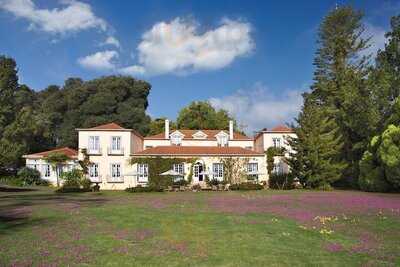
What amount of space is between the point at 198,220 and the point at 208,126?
6310 centimetres

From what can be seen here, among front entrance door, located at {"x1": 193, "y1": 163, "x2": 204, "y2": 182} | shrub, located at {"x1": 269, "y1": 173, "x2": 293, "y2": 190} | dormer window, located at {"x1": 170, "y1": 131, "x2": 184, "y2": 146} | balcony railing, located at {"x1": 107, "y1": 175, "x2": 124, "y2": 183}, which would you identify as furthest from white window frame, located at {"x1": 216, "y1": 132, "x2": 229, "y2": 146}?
balcony railing, located at {"x1": 107, "y1": 175, "x2": 124, "y2": 183}

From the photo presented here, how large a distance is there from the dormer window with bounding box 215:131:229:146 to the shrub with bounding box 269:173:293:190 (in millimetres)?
10716

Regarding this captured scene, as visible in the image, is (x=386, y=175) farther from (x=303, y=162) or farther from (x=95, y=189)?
(x=95, y=189)

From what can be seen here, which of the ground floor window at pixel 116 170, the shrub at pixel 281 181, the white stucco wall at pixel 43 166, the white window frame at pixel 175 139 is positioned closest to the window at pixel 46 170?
the white stucco wall at pixel 43 166

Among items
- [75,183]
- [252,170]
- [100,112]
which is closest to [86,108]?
[100,112]

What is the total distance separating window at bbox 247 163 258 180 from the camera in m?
53.0

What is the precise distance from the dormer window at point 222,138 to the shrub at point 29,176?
77.5 feet

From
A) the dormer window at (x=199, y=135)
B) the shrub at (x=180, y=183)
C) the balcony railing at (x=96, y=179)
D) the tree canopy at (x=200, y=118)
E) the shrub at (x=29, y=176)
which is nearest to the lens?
the shrub at (x=180, y=183)

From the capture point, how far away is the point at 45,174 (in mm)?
56688

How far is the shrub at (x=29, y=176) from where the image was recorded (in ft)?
179

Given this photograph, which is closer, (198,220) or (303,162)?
(198,220)

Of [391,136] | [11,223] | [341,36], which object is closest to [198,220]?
[11,223]

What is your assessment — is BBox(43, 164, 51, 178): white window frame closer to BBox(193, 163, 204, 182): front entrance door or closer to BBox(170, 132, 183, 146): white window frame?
BBox(170, 132, 183, 146): white window frame

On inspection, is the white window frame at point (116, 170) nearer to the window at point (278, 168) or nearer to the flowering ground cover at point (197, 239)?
the window at point (278, 168)
